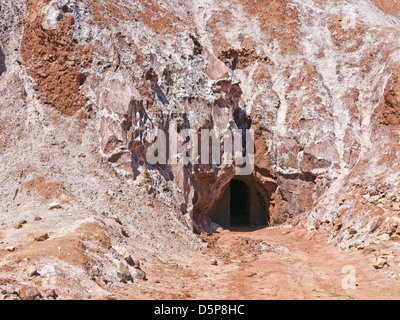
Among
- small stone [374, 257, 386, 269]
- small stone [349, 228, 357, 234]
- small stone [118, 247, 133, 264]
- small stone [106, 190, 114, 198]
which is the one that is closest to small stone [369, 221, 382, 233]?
small stone [349, 228, 357, 234]

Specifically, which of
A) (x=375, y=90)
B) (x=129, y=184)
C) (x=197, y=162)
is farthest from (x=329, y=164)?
(x=129, y=184)

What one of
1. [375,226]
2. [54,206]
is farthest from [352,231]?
[54,206]

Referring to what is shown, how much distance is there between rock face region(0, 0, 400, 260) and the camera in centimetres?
1299

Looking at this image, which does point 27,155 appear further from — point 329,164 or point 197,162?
point 329,164

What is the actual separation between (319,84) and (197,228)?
851 centimetres

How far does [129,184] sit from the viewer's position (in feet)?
39.3

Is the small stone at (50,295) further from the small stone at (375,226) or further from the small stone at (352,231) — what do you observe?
the small stone at (352,231)

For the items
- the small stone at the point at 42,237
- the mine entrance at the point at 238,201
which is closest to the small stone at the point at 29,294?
the small stone at the point at 42,237

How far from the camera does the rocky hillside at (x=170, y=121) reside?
32.9ft

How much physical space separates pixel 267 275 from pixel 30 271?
16.0ft

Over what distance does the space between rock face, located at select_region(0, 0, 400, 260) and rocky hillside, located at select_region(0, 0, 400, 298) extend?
2.3 inches

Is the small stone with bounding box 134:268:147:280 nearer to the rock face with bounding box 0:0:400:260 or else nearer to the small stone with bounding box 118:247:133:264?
the small stone with bounding box 118:247:133:264

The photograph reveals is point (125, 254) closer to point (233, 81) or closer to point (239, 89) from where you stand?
point (233, 81)

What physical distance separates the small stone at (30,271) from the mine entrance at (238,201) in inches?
552
